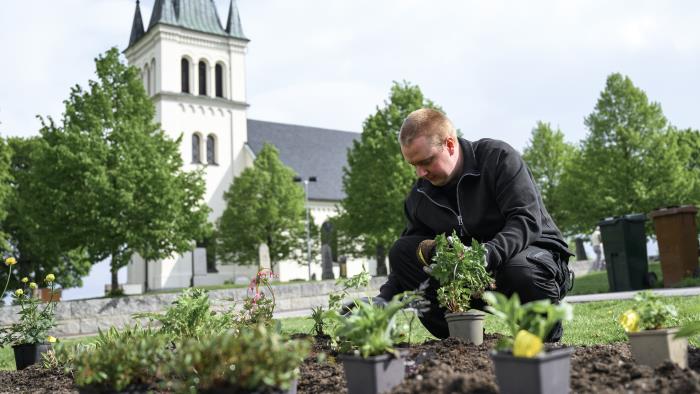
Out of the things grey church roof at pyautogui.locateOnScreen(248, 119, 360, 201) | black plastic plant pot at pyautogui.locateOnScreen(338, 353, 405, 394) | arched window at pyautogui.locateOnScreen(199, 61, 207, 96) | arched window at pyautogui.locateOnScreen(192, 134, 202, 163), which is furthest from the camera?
grey church roof at pyautogui.locateOnScreen(248, 119, 360, 201)

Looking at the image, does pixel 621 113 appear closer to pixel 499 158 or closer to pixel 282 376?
pixel 499 158

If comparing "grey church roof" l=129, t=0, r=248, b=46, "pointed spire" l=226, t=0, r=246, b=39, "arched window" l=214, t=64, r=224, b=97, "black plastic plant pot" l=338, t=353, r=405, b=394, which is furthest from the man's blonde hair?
"pointed spire" l=226, t=0, r=246, b=39

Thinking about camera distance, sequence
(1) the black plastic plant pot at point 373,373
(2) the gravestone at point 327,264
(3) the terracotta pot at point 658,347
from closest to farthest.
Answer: (1) the black plastic plant pot at point 373,373 → (3) the terracotta pot at point 658,347 → (2) the gravestone at point 327,264

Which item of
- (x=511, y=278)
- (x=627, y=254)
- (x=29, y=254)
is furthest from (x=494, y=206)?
(x=29, y=254)

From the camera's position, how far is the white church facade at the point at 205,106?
42406 mm

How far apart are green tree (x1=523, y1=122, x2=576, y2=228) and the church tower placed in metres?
19.5

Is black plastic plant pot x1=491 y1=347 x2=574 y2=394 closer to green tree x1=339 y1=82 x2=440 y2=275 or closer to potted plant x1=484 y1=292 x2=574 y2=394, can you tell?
potted plant x1=484 y1=292 x2=574 y2=394

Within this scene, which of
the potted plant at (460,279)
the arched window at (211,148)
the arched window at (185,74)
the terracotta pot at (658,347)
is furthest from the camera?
the arched window at (185,74)

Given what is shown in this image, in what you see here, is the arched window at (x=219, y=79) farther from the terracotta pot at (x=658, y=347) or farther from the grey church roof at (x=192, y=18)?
the terracotta pot at (x=658, y=347)

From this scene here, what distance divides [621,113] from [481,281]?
30.1m

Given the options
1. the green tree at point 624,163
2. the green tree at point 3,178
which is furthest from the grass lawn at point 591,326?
the green tree at point 624,163

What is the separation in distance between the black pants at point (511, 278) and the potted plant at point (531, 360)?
56.6 inches

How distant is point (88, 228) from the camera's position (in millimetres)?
19859

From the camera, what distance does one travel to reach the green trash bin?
11.8 meters
